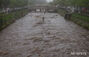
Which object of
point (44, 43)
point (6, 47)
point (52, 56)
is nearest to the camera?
point (52, 56)

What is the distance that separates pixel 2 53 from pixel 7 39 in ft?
16.7

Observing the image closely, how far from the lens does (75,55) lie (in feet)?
45.0

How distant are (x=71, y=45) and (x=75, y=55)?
123 inches

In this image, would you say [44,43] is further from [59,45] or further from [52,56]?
[52,56]

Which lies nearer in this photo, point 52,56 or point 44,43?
point 52,56

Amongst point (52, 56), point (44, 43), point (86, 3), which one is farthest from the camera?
point (86, 3)

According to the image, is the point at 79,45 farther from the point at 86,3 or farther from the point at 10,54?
the point at 86,3

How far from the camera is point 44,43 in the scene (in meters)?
17.4

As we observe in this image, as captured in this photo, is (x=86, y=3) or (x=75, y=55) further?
(x=86, y=3)

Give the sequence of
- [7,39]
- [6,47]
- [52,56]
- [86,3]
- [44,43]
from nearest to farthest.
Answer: [52,56], [6,47], [44,43], [7,39], [86,3]

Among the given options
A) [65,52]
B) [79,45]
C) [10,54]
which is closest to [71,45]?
[79,45]

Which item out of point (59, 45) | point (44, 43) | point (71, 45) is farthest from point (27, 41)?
point (71, 45)

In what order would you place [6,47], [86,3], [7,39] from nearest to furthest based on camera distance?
[6,47] < [7,39] < [86,3]

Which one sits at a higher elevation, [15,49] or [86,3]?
[86,3]
